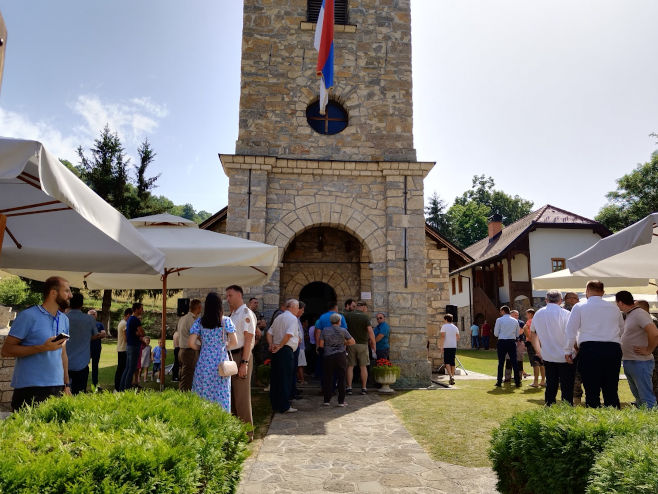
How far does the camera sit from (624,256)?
598cm

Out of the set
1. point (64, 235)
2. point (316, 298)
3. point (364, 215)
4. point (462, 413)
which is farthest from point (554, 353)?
point (316, 298)

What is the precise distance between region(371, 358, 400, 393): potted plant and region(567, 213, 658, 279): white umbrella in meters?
4.26

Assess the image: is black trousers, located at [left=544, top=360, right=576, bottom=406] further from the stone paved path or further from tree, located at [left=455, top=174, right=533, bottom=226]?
tree, located at [left=455, top=174, right=533, bottom=226]

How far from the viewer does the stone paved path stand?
3.73m

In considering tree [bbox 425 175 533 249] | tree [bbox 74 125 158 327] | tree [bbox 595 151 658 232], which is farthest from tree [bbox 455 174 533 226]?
tree [bbox 74 125 158 327]

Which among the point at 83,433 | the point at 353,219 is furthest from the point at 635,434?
the point at 353,219

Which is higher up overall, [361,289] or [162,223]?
→ [162,223]

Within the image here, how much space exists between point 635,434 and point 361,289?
9644mm

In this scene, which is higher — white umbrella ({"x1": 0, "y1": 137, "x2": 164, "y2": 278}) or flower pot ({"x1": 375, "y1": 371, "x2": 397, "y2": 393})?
white umbrella ({"x1": 0, "y1": 137, "x2": 164, "y2": 278})

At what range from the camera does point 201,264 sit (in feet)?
17.1

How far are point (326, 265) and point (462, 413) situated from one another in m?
6.34

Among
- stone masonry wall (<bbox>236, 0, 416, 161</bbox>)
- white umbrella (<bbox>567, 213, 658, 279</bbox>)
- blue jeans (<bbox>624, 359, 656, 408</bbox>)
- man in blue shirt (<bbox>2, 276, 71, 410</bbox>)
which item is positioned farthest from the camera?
stone masonry wall (<bbox>236, 0, 416, 161</bbox>)

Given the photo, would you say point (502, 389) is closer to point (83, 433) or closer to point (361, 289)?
point (361, 289)

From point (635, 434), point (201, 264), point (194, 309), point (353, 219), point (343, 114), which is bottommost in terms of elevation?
point (635, 434)
